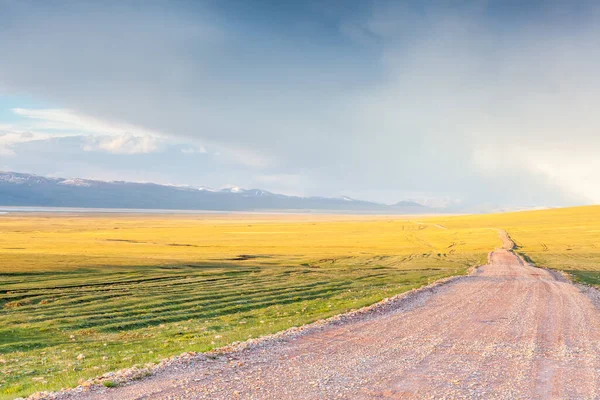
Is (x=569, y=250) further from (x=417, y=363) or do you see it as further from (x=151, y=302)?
(x=417, y=363)

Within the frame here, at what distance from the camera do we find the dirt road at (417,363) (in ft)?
38.2

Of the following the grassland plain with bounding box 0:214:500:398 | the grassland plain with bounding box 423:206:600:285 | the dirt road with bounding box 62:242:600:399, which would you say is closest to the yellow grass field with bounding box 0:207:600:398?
the grassland plain with bounding box 0:214:500:398

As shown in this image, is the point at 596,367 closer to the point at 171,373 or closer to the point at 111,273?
the point at 171,373

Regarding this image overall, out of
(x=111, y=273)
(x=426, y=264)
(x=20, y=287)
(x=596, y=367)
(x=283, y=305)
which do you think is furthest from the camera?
(x=426, y=264)

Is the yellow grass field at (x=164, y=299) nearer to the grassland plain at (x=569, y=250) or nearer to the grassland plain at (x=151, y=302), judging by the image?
the grassland plain at (x=151, y=302)

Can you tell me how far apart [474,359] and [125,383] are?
33.6 ft

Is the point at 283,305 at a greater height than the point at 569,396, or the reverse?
the point at 569,396

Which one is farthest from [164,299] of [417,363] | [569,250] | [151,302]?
[569,250]

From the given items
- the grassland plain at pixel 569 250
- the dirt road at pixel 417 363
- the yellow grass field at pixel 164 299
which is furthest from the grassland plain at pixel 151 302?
the grassland plain at pixel 569 250

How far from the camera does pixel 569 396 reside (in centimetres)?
1153

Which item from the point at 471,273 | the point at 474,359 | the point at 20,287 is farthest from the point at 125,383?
the point at 471,273

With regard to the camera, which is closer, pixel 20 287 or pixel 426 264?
pixel 20 287

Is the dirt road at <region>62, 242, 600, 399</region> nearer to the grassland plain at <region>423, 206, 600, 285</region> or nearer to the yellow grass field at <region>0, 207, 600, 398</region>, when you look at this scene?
the yellow grass field at <region>0, 207, 600, 398</region>

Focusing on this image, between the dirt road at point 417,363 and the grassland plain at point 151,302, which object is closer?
the dirt road at point 417,363
